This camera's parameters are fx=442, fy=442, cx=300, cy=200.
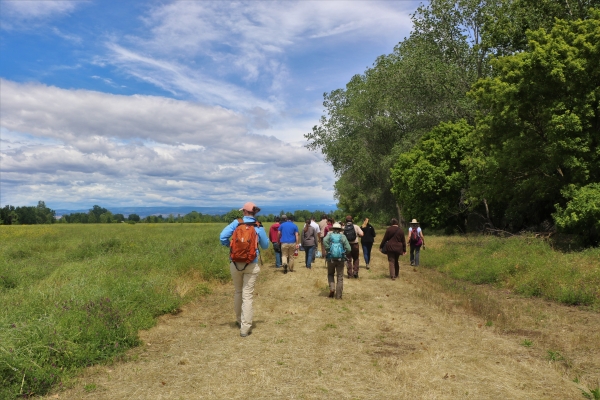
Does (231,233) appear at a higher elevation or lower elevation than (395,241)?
higher

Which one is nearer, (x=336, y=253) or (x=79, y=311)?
(x=79, y=311)

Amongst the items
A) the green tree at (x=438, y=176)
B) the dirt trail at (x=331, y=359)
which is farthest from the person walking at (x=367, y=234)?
the green tree at (x=438, y=176)

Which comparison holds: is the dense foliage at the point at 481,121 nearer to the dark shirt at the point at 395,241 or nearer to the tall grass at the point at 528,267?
the tall grass at the point at 528,267

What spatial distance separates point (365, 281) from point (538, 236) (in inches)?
470

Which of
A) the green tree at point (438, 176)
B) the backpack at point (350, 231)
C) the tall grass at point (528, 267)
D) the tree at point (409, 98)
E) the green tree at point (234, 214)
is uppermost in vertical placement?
the tree at point (409, 98)

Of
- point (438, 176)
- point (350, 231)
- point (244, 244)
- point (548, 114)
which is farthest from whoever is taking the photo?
point (438, 176)

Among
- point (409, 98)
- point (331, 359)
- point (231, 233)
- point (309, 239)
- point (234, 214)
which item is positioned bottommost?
point (331, 359)

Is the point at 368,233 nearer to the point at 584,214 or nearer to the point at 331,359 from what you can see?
the point at 584,214

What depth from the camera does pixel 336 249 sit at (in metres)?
11.2

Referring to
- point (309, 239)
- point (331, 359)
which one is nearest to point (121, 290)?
point (331, 359)

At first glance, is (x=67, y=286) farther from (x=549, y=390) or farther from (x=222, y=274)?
(x=549, y=390)

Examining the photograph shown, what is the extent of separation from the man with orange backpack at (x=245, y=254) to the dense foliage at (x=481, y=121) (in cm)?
1352

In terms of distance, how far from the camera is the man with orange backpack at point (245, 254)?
8133mm

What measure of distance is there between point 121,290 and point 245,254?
3.03m
